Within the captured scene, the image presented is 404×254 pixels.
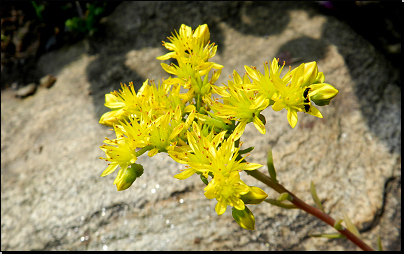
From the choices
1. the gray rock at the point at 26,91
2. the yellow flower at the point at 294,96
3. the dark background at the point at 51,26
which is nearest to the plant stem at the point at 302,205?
the yellow flower at the point at 294,96

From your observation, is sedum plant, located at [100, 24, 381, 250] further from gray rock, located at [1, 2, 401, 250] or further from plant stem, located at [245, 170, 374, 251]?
gray rock, located at [1, 2, 401, 250]

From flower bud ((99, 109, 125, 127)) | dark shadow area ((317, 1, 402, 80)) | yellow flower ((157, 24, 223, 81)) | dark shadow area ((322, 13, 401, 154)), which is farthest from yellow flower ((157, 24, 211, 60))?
dark shadow area ((317, 1, 402, 80))

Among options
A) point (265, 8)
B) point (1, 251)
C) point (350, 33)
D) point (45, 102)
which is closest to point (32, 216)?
point (1, 251)

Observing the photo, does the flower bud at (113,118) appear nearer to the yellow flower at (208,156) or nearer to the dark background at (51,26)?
the yellow flower at (208,156)

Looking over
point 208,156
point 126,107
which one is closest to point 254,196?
point 208,156

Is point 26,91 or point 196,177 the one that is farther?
point 26,91

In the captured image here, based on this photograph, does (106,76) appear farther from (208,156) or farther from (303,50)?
(208,156)
